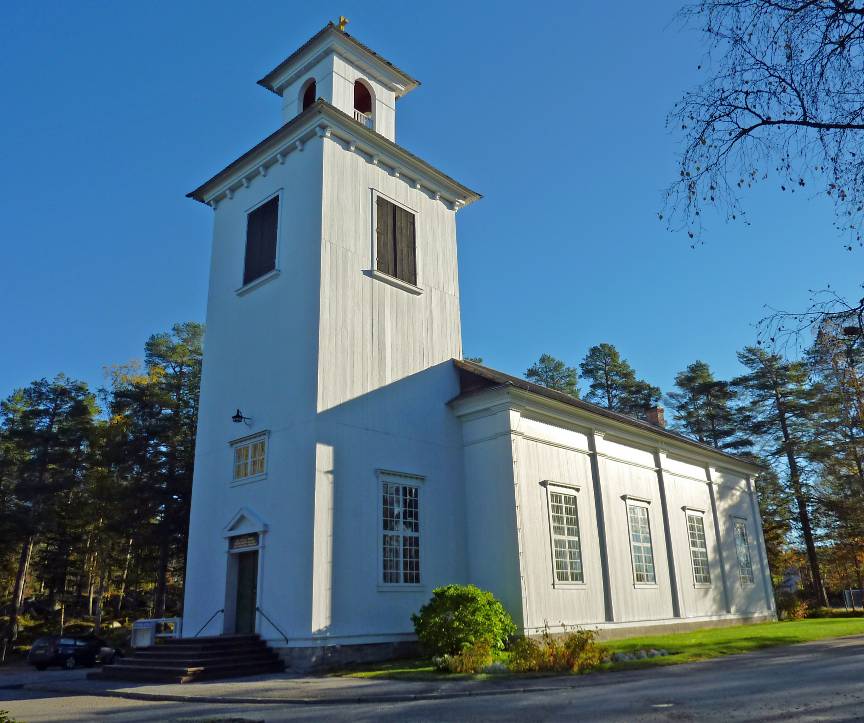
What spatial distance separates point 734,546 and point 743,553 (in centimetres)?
146

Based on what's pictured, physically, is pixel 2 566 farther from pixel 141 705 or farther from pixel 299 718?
pixel 299 718

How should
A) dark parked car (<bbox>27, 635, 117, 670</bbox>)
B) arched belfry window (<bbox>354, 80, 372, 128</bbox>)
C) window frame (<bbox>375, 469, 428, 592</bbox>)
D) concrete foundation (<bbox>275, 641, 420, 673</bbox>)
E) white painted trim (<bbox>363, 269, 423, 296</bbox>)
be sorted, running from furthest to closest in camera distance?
dark parked car (<bbox>27, 635, 117, 670</bbox>)
arched belfry window (<bbox>354, 80, 372, 128</bbox>)
white painted trim (<bbox>363, 269, 423, 296</bbox>)
window frame (<bbox>375, 469, 428, 592</bbox>)
concrete foundation (<bbox>275, 641, 420, 673</bbox>)

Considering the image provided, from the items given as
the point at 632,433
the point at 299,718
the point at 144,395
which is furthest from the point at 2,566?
the point at 299,718

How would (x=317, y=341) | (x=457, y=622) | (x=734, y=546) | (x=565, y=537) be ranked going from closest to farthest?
(x=457, y=622), (x=317, y=341), (x=565, y=537), (x=734, y=546)

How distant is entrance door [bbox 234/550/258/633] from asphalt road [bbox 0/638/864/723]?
16.4ft

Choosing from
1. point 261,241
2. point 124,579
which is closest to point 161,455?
point 124,579

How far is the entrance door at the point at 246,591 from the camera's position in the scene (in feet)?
60.5

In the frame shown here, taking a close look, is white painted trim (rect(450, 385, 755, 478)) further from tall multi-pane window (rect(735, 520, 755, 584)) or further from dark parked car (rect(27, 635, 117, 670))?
dark parked car (rect(27, 635, 117, 670))

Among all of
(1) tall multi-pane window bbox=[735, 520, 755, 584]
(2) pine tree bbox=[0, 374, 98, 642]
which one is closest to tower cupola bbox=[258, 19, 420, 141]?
(1) tall multi-pane window bbox=[735, 520, 755, 584]

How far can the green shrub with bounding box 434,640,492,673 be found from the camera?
14.0m

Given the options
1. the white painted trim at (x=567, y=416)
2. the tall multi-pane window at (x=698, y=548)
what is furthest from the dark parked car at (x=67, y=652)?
the tall multi-pane window at (x=698, y=548)

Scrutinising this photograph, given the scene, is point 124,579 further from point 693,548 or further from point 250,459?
point 693,548

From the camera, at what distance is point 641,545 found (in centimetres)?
2403

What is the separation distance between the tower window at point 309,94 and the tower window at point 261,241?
14.8 feet
